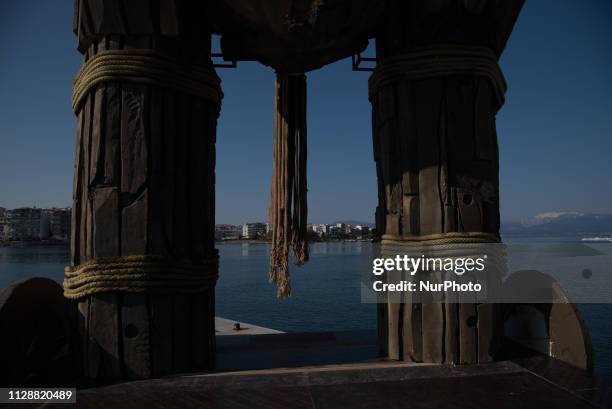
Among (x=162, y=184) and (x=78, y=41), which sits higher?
(x=78, y=41)

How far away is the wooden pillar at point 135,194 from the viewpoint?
2.70m

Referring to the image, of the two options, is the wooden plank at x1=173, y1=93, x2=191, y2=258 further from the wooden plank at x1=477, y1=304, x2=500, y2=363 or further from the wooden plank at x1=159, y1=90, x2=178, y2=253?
the wooden plank at x1=477, y1=304, x2=500, y2=363

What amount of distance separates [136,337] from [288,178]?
1.80 meters

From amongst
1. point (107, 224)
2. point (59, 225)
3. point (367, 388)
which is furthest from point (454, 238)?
point (59, 225)

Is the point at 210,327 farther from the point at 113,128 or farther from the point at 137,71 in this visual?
the point at 137,71

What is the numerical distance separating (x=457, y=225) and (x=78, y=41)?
294 centimetres

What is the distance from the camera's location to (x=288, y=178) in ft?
12.5

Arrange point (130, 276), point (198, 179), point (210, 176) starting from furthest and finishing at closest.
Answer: point (210, 176)
point (198, 179)
point (130, 276)

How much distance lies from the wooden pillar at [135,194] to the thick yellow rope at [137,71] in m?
0.05

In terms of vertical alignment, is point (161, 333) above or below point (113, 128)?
below

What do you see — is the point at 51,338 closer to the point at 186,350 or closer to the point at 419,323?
the point at 186,350

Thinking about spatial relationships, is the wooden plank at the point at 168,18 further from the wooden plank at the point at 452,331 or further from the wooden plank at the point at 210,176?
the wooden plank at the point at 452,331

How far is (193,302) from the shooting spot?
9.55ft

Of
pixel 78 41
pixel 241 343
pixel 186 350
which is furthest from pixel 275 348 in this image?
pixel 78 41
